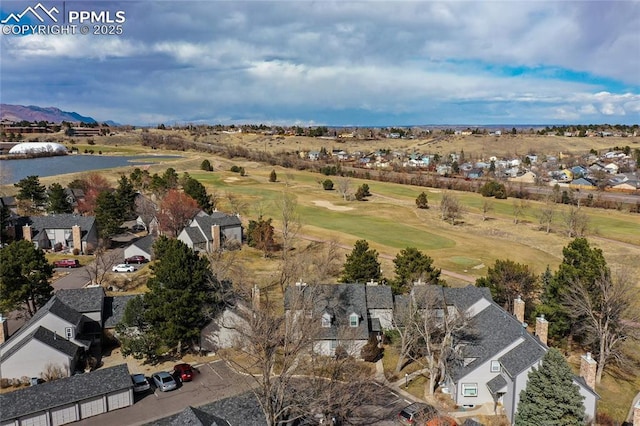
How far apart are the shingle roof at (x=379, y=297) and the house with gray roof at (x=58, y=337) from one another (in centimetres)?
2374

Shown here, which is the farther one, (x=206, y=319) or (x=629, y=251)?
(x=629, y=251)

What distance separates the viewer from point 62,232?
71750 mm

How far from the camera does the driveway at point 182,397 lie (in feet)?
101

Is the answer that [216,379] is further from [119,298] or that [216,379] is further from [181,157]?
[181,157]

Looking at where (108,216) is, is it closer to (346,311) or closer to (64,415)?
(64,415)

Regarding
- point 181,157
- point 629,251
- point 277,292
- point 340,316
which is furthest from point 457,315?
point 181,157

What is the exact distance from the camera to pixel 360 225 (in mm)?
93875

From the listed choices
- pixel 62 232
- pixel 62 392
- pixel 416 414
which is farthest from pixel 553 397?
pixel 62 232

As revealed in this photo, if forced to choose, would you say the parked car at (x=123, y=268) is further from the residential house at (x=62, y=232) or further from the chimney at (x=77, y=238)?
the chimney at (x=77, y=238)

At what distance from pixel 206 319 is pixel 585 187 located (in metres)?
135

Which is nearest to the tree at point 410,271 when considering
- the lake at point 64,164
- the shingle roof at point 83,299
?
the shingle roof at point 83,299

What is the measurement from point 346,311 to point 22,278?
29.2 metres

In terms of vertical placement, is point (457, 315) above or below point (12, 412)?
above

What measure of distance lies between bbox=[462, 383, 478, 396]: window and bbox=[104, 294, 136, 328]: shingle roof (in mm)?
29111
